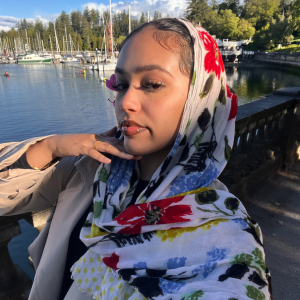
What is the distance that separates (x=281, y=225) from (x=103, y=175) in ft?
8.08

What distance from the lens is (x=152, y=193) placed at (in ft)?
3.37

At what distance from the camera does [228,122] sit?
1226 mm

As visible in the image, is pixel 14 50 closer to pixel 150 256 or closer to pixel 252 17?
pixel 252 17

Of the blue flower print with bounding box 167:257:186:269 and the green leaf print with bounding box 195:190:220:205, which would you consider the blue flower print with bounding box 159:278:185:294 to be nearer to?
the blue flower print with bounding box 167:257:186:269

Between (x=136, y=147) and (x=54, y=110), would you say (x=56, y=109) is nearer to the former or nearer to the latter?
(x=54, y=110)

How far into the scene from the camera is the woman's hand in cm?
122

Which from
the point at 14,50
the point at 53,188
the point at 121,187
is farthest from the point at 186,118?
the point at 14,50

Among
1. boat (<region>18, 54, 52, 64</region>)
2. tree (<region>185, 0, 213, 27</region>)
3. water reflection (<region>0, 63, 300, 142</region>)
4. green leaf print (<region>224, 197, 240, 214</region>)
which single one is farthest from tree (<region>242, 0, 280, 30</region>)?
green leaf print (<region>224, 197, 240, 214</region>)

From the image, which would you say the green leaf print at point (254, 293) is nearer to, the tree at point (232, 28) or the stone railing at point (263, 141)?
the stone railing at point (263, 141)

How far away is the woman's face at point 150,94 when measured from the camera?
1020 mm

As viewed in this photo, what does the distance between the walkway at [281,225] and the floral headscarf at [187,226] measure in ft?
5.39

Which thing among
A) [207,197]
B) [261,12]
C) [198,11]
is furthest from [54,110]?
[261,12]

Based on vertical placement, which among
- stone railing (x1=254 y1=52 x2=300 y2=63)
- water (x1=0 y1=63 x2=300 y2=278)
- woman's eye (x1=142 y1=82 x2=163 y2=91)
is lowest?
water (x1=0 y1=63 x2=300 y2=278)

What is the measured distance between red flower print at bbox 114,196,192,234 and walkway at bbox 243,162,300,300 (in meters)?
1.73
